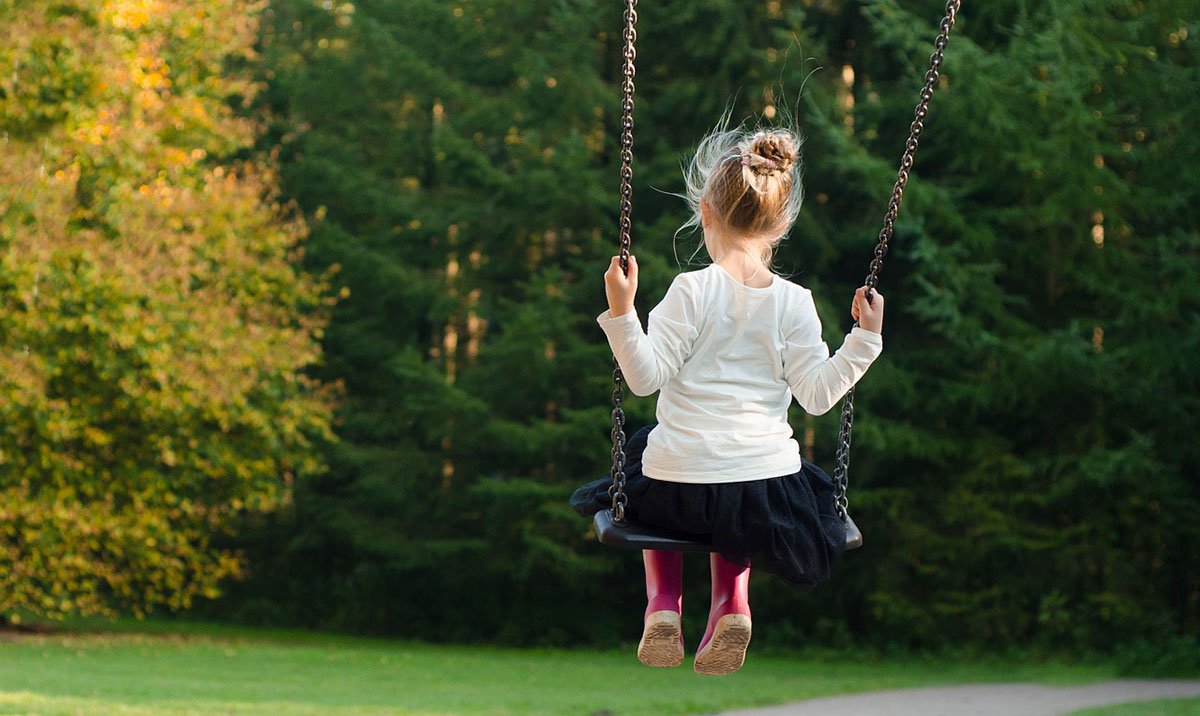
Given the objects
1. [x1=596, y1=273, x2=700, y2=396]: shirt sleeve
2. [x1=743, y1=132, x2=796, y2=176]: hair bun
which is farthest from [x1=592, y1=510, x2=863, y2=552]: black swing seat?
[x1=743, y1=132, x2=796, y2=176]: hair bun

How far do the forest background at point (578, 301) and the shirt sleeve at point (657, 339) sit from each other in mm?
8236

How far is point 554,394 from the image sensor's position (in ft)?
46.9

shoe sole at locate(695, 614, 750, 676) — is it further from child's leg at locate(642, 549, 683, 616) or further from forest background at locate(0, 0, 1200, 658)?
forest background at locate(0, 0, 1200, 658)

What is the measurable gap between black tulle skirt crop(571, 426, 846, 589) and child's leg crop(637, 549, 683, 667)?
14 centimetres

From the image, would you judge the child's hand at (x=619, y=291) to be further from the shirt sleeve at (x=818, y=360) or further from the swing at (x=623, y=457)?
the shirt sleeve at (x=818, y=360)

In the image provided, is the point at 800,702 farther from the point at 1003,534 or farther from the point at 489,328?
the point at 489,328

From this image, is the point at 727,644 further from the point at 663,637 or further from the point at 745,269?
the point at 745,269

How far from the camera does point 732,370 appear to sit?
11.2 feet

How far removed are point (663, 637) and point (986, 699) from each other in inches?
307

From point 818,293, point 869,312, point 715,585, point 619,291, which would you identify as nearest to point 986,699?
point 818,293

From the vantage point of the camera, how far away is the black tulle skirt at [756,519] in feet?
11.0

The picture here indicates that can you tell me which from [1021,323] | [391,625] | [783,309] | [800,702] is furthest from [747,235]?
[391,625]

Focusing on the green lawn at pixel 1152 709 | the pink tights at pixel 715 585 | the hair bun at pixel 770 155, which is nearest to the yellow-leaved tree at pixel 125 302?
the green lawn at pixel 1152 709

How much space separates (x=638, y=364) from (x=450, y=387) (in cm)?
1107
